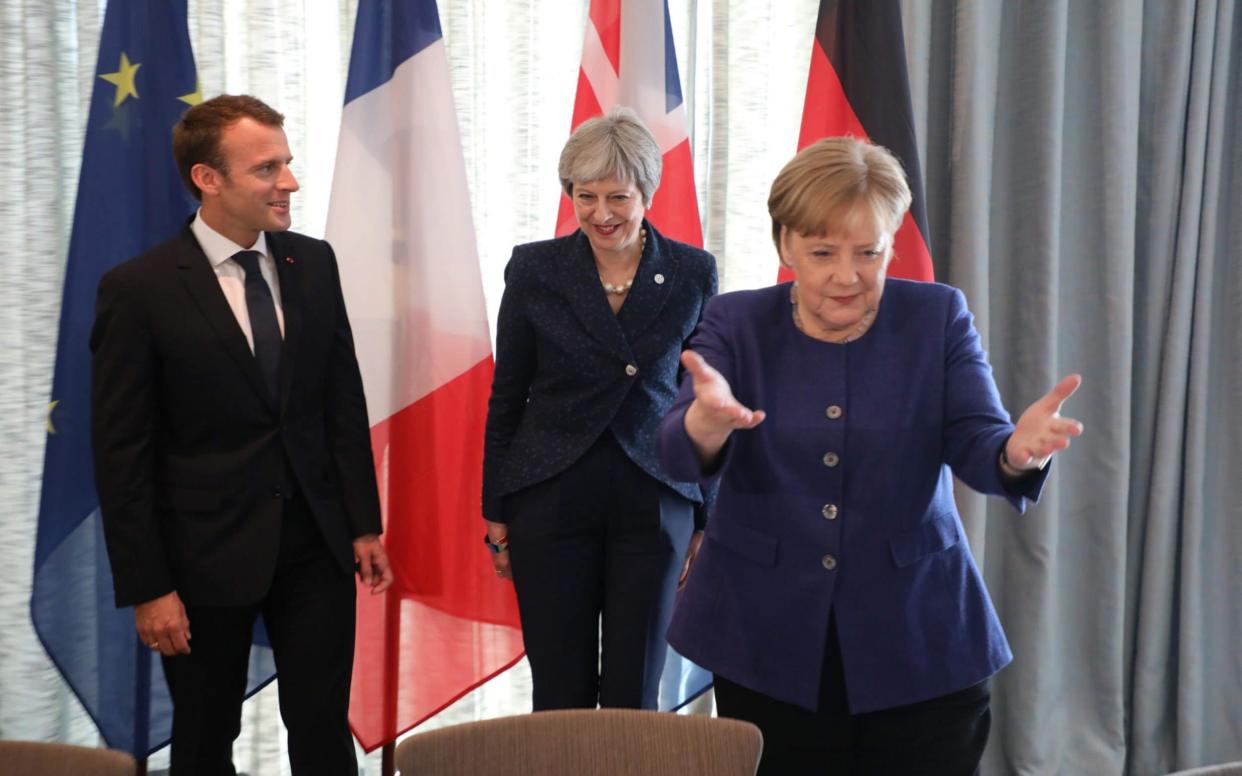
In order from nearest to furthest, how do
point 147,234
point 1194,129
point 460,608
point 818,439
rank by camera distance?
point 818,439, point 147,234, point 460,608, point 1194,129

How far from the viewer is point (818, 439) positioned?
1.69 m

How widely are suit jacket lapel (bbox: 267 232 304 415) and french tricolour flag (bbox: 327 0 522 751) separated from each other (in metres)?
0.51

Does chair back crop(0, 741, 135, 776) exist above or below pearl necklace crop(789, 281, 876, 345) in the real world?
below

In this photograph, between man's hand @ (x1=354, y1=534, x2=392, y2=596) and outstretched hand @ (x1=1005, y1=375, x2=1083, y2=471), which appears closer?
outstretched hand @ (x1=1005, y1=375, x2=1083, y2=471)

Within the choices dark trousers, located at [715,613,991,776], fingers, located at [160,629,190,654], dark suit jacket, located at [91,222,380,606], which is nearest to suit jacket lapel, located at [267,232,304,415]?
dark suit jacket, located at [91,222,380,606]

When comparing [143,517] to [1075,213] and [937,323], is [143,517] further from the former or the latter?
[1075,213]

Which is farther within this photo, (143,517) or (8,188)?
(8,188)

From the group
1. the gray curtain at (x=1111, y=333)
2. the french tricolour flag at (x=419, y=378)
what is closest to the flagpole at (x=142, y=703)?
the french tricolour flag at (x=419, y=378)

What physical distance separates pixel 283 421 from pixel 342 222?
80 cm

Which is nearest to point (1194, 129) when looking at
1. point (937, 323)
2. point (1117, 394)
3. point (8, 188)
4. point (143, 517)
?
point (1117, 394)

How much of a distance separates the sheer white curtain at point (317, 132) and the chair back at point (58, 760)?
Answer: 66.2 inches

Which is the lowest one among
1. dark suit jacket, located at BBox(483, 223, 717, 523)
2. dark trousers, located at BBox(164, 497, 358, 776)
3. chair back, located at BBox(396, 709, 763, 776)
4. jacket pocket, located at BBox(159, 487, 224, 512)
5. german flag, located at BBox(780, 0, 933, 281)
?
dark trousers, located at BBox(164, 497, 358, 776)

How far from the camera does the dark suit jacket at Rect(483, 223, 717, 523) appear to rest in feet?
8.10

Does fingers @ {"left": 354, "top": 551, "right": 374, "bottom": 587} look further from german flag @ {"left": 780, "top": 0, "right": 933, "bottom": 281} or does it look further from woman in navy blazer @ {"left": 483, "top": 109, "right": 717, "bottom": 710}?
german flag @ {"left": 780, "top": 0, "right": 933, "bottom": 281}
